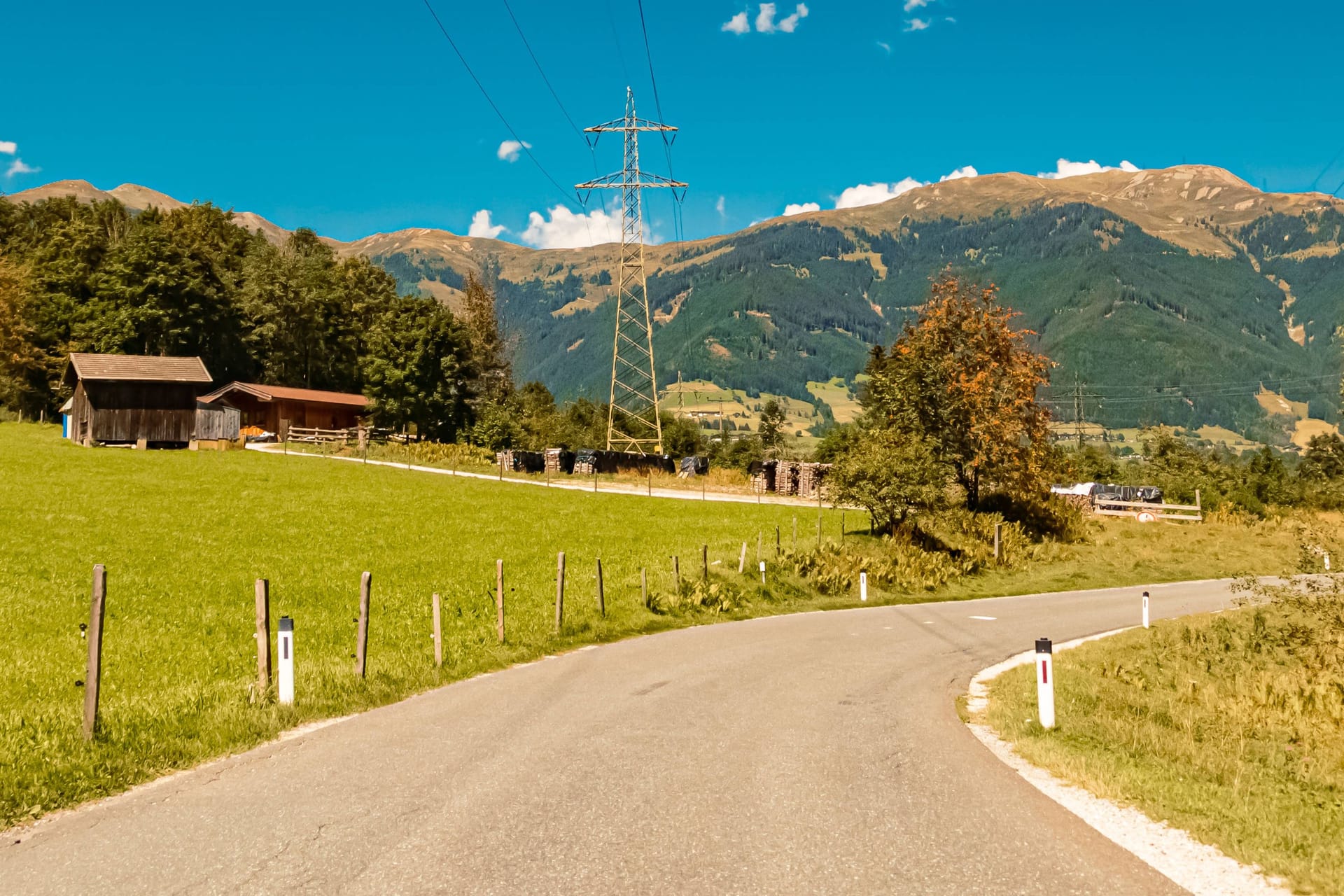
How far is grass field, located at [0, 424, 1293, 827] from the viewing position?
1162 cm

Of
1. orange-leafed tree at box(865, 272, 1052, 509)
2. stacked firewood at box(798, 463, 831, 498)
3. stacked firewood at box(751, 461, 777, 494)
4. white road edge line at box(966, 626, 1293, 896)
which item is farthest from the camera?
stacked firewood at box(751, 461, 777, 494)

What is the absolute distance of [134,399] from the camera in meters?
65.7

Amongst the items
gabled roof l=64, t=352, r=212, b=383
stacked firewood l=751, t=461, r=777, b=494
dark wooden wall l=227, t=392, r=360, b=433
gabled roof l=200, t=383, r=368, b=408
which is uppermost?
gabled roof l=64, t=352, r=212, b=383

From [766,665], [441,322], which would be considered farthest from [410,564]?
[441,322]

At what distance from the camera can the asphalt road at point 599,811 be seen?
6871 millimetres

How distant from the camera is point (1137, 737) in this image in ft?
37.4

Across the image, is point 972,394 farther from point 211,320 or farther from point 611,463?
point 211,320

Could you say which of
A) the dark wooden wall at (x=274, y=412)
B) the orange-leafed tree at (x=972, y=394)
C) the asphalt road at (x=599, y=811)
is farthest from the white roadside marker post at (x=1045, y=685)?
the dark wooden wall at (x=274, y=412)

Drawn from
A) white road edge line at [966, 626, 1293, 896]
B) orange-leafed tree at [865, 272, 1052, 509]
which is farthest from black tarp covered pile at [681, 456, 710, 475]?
white road edge line at [966, 626, 1293, 896]

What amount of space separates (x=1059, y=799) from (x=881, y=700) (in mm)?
5219

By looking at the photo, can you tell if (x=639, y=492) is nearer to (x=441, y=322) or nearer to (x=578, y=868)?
(x=441, y=322)

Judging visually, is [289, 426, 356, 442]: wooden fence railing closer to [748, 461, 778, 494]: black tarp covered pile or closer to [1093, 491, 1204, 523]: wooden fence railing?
[748, 461, 778, 494]: black tarp covered pile

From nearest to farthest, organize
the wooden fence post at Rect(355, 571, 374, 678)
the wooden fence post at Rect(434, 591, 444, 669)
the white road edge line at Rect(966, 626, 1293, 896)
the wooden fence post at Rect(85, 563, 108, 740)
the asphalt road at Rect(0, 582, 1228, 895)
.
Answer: the white road edge line at Rect(966, 626, 1293, 896)
the asphalt road at Rect(0, 582, 1228, 895)
the wooden fence post at Rect(85, 563, 108, 740)
the wooden fence post at Rect(355, 571, 374, 678)
the wooden fence post at Rect(434, 591, 444, 669)

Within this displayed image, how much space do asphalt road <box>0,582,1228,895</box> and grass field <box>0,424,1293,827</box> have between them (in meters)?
1.11
